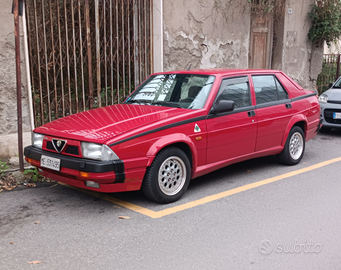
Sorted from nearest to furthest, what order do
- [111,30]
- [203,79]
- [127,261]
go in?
[127,261] → [203,79] → [111,30]

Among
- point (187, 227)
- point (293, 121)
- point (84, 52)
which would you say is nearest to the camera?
point (187, 227)

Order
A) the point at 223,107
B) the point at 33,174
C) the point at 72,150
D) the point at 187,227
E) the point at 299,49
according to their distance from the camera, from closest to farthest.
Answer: the point at 187,227 → the point at 72,150 → the point at 223,107 → the point at 33,174 → the point at 299,49

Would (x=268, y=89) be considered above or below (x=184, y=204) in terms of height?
above

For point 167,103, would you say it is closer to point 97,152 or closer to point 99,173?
point 97,152

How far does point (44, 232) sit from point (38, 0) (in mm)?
4817

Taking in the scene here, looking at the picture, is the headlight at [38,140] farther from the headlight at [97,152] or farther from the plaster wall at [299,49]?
the plaster wall at [299,49]

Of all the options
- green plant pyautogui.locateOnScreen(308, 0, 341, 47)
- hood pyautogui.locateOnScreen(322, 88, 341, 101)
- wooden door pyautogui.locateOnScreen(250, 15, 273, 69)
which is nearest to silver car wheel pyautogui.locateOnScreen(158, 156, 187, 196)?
hood pyautogui.locateOnScreen(322, 88, 341, 101)

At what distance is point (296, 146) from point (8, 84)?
16.1 feet

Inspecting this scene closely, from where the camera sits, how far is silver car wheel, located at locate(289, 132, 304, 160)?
615 centimetres

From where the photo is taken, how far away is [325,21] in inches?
484

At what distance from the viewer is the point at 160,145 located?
428cm

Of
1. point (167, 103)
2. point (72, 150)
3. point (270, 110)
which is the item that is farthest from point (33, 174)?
point (270, 110)

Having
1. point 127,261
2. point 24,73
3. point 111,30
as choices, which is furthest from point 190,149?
point 111,30

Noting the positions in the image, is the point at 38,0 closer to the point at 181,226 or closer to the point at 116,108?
the point at 116,108
